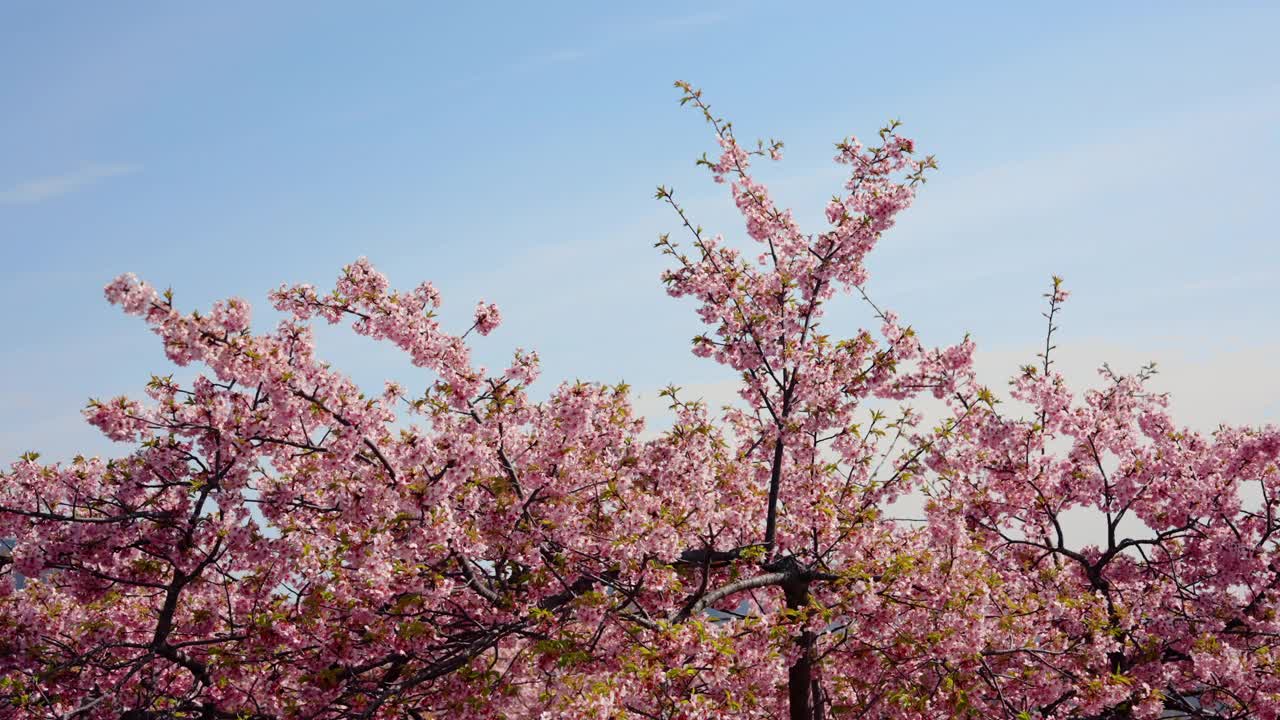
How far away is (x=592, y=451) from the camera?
1190 centimetres

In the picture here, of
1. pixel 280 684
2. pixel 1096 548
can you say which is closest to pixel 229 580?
pixel 280 684

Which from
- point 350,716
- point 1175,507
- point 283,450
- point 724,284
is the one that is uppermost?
point 724,284

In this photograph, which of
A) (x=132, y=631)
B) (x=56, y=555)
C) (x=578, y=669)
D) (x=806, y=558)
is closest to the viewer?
(x=578, y=669)

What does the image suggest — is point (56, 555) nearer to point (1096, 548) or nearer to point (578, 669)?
point (578, 669)

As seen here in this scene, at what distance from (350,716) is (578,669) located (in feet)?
7.23

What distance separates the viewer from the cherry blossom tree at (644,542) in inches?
361

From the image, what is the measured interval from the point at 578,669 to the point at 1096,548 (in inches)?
283

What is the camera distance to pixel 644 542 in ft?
29.9

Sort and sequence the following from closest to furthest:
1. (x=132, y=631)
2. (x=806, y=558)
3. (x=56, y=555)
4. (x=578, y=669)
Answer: (x=578, y=669), (x=56, y=555), (x=806, y=558), (x=132, y=631)

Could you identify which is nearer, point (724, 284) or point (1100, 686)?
point (1100, 686)

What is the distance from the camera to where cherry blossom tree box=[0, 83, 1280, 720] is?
917cm

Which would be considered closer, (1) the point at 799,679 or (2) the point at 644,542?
(2) the point at 644,542

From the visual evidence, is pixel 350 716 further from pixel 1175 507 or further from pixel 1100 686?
pixel 1175 507

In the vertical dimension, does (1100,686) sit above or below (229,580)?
below
